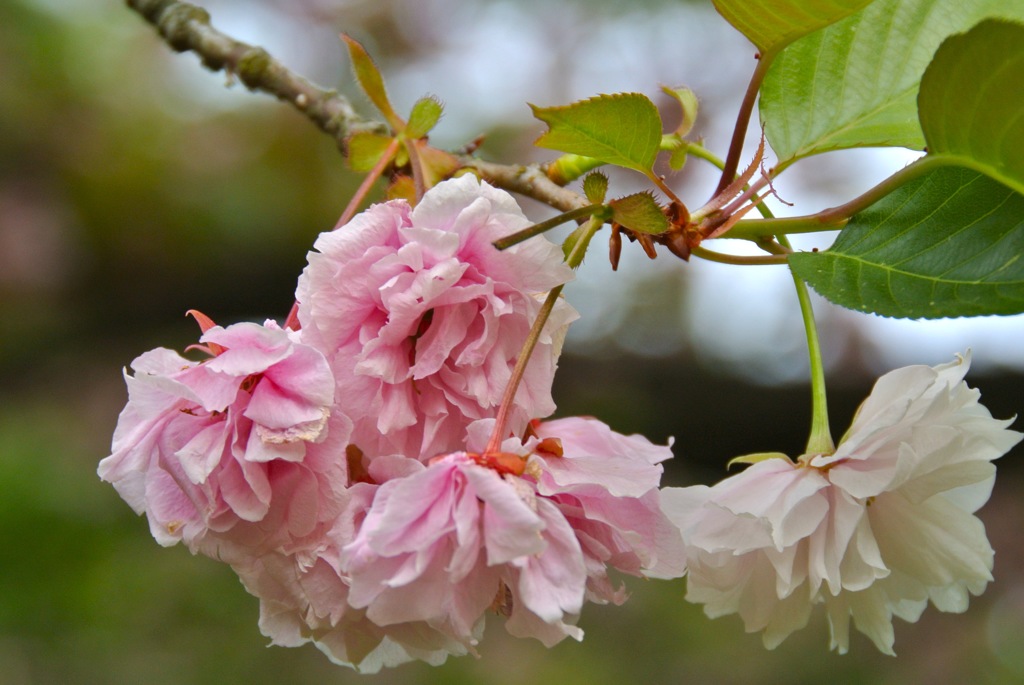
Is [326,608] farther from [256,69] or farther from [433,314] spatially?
[256,69]

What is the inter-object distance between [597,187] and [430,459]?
17cm

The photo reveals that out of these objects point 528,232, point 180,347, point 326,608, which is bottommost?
point 180,347

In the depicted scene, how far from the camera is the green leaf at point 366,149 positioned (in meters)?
0.66

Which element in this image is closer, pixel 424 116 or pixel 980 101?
pixel 980 101

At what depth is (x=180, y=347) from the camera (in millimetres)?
2432

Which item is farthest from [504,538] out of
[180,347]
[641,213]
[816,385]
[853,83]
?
[180,347]

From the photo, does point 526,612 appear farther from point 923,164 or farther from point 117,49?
point 117,49

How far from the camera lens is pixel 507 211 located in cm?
48

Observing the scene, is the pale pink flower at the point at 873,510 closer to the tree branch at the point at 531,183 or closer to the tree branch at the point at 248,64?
the tree branch at the point at 531,183

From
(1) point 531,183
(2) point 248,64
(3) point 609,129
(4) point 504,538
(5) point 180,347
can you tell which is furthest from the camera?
(5) point 180,347

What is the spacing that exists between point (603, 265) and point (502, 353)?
6.36ft

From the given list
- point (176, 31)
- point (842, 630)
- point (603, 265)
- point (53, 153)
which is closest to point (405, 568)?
point (842, 630)

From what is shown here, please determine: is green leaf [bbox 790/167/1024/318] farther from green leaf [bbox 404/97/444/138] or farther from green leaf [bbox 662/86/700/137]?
green leaf [bbox 404/97/444/138]

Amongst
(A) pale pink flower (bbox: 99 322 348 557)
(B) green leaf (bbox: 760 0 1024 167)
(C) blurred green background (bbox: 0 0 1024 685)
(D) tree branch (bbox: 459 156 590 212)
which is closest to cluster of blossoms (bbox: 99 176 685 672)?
(A) pale pink flower (bbox: 99 322 348 557)
